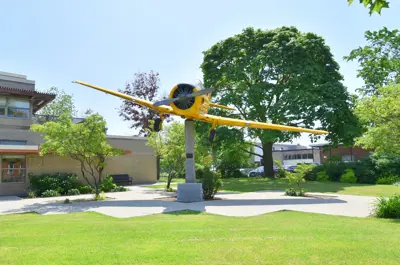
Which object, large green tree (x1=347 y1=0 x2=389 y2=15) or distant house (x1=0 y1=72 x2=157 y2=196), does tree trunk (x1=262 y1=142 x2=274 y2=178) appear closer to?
distant house (x1=0 y1=72 x2=157 y2=196)

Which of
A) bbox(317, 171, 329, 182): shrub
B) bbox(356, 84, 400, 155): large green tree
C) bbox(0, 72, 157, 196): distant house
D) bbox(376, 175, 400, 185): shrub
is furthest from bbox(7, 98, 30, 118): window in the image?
bbox(376, 175, 400, 185): shrub

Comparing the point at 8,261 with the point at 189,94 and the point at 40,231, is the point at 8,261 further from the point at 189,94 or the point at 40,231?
the point at 189,94

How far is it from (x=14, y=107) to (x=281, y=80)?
2121 centimetres

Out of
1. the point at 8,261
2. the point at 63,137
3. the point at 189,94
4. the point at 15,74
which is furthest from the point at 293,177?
the point at 15,74

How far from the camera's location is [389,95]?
1102cm

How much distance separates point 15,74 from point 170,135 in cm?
1356

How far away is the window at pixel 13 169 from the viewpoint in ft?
69.1

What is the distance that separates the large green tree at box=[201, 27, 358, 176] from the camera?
26.5 metres

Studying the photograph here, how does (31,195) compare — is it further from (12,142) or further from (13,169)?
(12,142)

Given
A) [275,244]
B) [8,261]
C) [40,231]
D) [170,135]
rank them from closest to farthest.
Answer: [8,261], [275,244], [40,231], [170,135]

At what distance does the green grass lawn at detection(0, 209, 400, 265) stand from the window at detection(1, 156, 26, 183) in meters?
12.3

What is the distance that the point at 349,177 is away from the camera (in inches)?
1037

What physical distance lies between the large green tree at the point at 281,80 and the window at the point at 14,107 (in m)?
15.2

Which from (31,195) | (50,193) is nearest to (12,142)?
(31,195)
